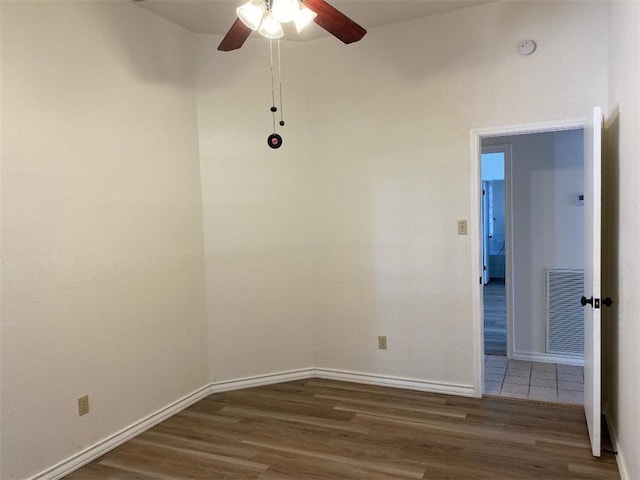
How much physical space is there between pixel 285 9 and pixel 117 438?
2.67 m

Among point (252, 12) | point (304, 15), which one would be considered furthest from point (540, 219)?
point (252, 12)

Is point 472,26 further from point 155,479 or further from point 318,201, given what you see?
point 155,479

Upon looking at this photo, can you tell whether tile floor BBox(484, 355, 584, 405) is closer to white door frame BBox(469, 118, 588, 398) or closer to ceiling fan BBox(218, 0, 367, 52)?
white door frame BBox(469, 118, 588, 398)

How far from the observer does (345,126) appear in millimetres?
3852

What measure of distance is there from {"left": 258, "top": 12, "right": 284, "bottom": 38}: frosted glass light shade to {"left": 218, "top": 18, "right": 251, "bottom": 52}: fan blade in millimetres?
133

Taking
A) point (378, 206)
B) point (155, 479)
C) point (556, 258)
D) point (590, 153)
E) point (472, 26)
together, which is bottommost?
point (155, 479)

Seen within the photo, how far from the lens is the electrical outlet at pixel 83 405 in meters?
2.76

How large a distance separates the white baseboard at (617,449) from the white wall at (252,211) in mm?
2250

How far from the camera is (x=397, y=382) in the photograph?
Answer: 382 cm

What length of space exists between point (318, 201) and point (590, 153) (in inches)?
79.6

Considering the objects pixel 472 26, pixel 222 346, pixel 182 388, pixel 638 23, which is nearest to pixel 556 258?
pixel 472 26

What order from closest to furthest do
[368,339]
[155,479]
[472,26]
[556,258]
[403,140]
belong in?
[155,479]
[472,26]
[403,140]
[368,339]
[556,258]

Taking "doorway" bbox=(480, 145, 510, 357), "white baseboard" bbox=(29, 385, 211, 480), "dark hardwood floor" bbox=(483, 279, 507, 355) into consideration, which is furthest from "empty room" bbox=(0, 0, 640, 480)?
"doorway" bbox=(480, 145, 510, 357)

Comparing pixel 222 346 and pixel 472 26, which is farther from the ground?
pixel 472 26
